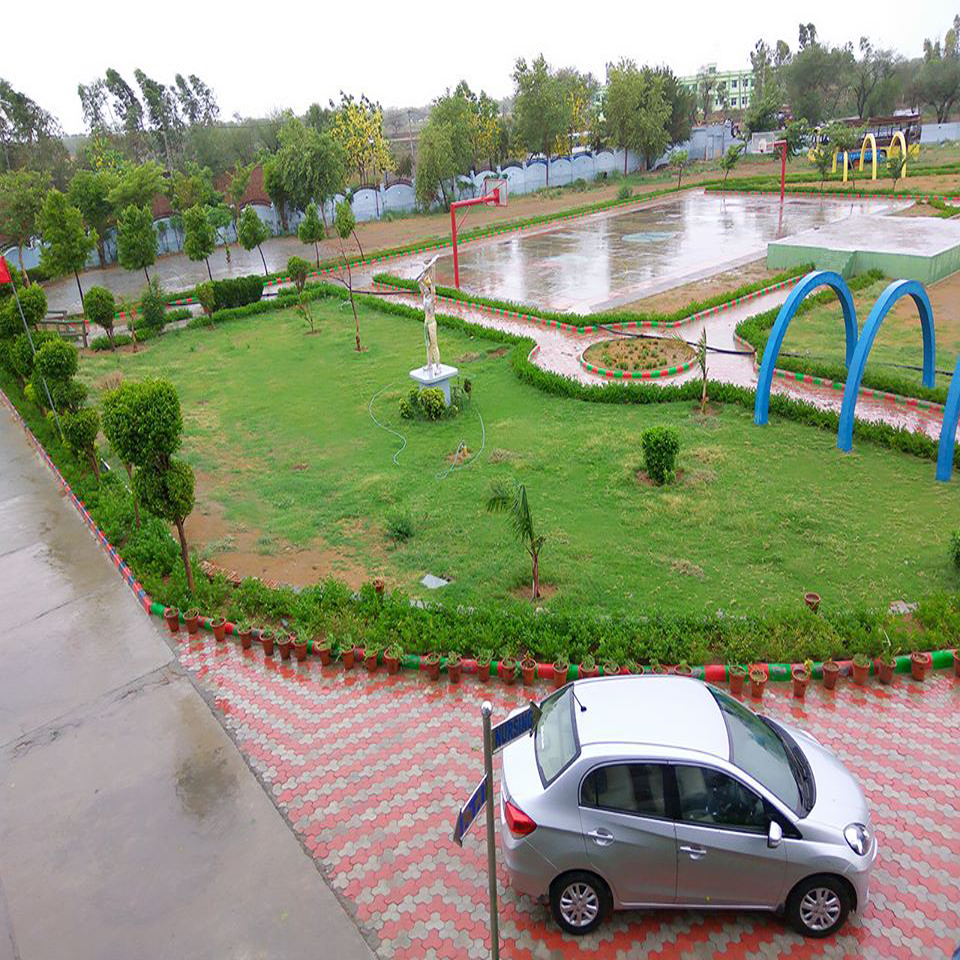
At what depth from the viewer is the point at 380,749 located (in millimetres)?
6660

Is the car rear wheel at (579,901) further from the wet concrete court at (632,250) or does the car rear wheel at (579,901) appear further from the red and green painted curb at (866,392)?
the wet concrete court at (632,250)

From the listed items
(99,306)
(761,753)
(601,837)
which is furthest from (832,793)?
(99,306)

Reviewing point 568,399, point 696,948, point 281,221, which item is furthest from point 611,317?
point 281,221

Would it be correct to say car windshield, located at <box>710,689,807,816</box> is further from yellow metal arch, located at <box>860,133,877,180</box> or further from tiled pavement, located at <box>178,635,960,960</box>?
yellow metal arch, located at <box>860,133,877,180</box>

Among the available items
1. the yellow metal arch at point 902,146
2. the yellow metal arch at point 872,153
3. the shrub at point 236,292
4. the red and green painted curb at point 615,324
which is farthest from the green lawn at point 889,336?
the yellow metal arch at point 872,153

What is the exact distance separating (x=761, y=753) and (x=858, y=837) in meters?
0.70

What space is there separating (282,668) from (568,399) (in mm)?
8681

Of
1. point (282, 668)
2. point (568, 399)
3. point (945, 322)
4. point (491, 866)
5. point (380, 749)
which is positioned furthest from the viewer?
point (945, 322)

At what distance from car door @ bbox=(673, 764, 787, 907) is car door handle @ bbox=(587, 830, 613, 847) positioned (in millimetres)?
408

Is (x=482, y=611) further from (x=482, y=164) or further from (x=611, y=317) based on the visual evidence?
(x=482, y=164)

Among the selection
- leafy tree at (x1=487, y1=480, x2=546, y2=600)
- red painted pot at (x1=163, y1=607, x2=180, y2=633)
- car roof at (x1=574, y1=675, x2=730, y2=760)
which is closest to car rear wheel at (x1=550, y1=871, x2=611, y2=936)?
car roof at (x1=574, y1=675, x2=730, y2=760)

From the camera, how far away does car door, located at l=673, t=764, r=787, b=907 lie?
4.68m

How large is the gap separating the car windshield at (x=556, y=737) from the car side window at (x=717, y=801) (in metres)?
0.70

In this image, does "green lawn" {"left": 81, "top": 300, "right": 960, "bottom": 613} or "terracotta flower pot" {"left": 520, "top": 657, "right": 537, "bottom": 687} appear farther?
"green lawn" {"left": 81, "top": 300, "right": 960, "bottom": 613}
